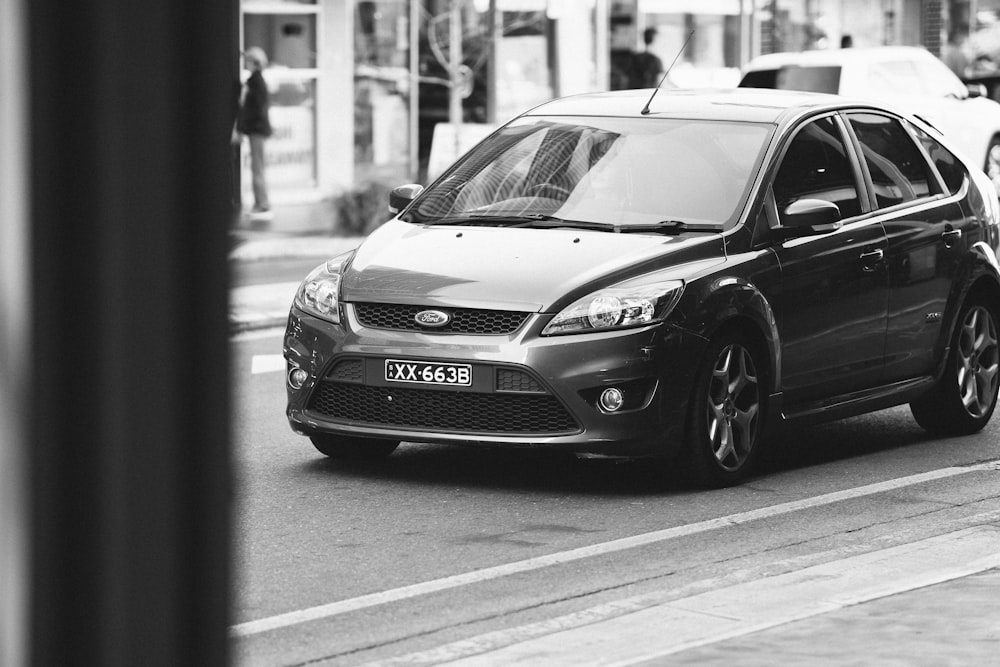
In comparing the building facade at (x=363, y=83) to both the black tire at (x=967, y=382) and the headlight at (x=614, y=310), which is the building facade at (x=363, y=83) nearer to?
the black tire at (x=967, y=382)

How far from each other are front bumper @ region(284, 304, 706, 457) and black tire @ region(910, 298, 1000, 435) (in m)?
2.18

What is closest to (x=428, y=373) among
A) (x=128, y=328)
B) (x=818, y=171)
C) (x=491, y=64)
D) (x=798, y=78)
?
(x=818, y=171)

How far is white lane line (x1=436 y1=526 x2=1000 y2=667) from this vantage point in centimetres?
488

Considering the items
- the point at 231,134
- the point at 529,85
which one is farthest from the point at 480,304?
the point at 529,85

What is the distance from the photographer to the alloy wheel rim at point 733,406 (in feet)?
24.9

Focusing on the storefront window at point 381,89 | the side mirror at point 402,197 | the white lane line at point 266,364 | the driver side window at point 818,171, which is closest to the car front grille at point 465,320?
the side mirror at point 402,197

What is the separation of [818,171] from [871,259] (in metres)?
0.45

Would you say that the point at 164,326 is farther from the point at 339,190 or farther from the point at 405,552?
the point at 339,190

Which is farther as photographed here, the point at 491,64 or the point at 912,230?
the point at 491,64

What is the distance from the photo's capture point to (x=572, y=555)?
21.1 ft

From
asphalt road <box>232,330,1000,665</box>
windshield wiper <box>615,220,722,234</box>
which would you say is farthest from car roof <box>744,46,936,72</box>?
windshield wiper <box>615,220,722,234</box>

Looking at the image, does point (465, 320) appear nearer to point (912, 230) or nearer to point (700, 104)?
point (700, 104)

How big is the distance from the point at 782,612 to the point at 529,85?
21760 mm

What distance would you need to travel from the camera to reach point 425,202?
859 centimetres
